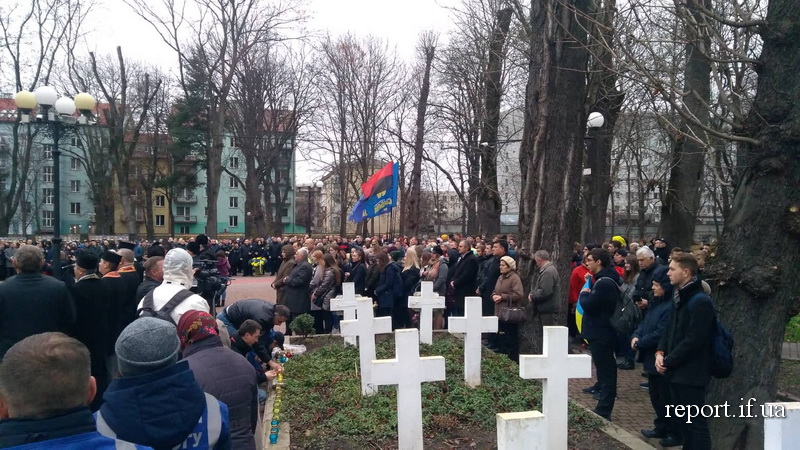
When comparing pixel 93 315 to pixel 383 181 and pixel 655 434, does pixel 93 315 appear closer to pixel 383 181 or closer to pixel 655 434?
pixel 655 434

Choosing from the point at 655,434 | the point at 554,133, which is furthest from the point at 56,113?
the point at 655,434

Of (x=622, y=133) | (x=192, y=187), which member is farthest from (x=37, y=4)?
(x=622, y=133)

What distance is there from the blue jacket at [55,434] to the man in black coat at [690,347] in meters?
4.44

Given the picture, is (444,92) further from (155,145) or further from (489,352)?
(155,145)

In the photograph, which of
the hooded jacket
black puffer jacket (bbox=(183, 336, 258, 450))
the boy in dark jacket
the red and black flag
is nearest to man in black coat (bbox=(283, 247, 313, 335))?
the red and black flag

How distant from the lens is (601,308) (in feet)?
23.1

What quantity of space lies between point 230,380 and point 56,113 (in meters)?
11.1

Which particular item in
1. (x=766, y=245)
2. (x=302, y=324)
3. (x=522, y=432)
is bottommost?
(x=302, y=324)

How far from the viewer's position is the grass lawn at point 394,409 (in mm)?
5465

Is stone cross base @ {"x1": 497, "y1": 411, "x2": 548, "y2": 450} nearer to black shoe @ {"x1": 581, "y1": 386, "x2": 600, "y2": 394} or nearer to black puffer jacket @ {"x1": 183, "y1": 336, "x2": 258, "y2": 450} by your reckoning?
black puffer jacket @ {"x1": 183, "y1": 336, "x2": 258, "y2": 450}

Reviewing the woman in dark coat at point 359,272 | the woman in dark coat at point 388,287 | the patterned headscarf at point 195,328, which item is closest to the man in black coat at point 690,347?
the patterned headscarf at point 195,328

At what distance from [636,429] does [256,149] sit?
1320 inches

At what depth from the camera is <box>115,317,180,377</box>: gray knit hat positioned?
248cm

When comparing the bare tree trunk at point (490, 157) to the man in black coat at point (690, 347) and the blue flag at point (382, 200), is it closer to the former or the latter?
the blue flag at point (382, 200)
